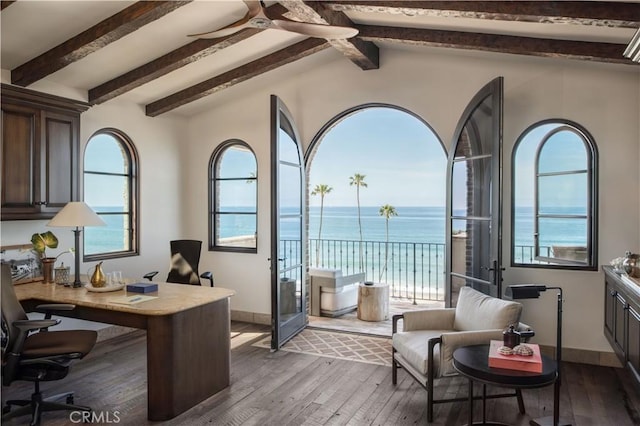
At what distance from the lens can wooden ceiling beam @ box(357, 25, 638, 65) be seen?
3793 mm

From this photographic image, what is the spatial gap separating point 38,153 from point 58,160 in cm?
21

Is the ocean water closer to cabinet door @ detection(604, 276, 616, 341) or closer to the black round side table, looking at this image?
cabinet door @ detection(604, 276, 616, 341)

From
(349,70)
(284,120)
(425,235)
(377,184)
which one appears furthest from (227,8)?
(425,235)

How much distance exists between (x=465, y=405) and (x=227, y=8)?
12.2 feet

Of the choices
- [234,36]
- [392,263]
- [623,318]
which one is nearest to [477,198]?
[623,318]

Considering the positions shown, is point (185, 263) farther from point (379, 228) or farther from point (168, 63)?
point (379, 228)

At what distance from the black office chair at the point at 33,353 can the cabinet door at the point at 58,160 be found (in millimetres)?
1198

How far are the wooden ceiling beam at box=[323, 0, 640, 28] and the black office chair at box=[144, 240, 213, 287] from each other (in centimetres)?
303

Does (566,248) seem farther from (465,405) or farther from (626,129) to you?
(465,405)

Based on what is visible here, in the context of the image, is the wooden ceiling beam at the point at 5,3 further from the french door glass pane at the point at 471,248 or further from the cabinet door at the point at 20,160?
the french door glass pane at the point at 471,248

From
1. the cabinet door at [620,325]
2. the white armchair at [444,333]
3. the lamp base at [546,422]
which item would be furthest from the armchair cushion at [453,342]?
the cabinet door at [620,325]

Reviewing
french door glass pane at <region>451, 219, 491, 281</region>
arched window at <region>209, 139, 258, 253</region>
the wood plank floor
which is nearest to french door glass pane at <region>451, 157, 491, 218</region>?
french door glass pane at <region>451, 219, 491, 281</region>

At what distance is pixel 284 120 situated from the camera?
5191 mm

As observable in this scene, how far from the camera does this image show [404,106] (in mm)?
5289
